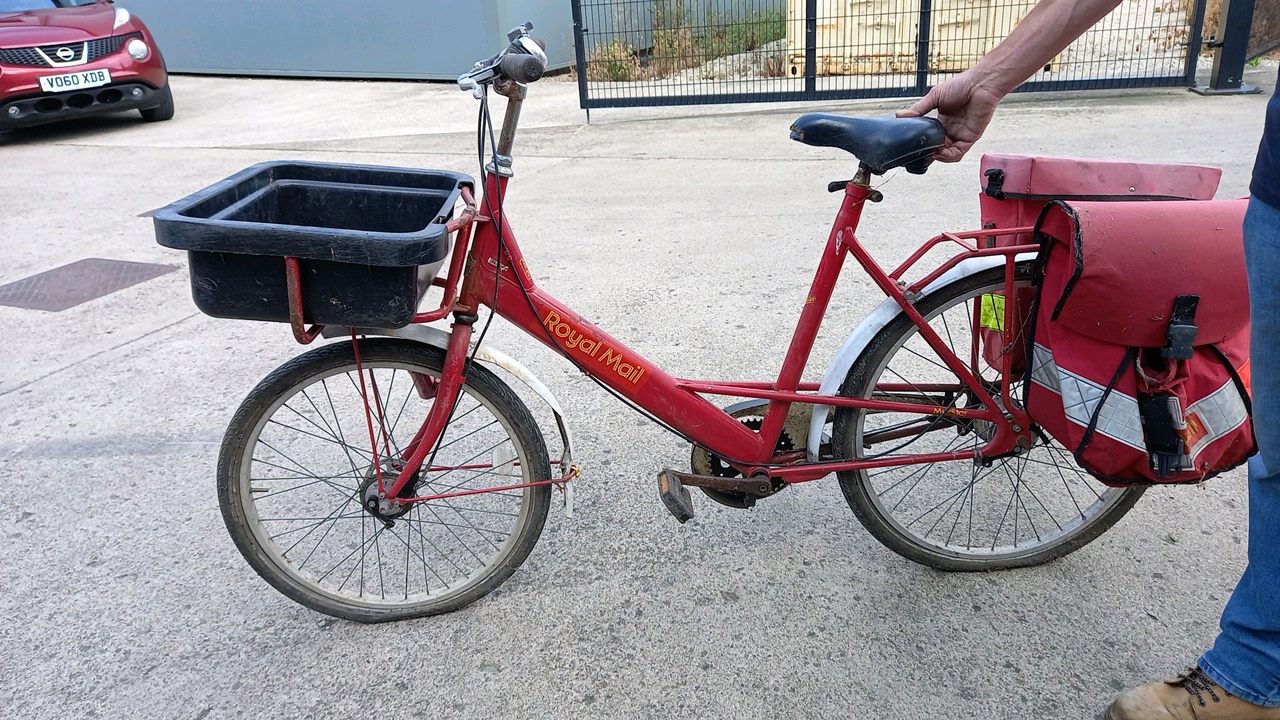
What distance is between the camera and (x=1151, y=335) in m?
2.02

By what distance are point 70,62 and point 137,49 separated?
67 cm

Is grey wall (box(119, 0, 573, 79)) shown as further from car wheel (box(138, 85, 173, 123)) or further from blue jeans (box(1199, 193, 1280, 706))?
blue jeans (box(1199, 193, 1280, 706))

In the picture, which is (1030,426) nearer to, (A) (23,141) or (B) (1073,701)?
(B) (1073,701)

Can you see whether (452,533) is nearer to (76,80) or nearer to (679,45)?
(679,45)

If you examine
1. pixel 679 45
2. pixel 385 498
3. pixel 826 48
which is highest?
pixel 679 45

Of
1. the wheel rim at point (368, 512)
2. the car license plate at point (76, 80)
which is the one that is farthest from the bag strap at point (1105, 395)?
the car license plate at point (76, 80)

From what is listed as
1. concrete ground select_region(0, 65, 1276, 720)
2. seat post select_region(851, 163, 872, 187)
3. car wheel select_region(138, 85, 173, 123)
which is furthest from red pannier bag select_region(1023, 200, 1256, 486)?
car wheel select_region(138, 85, 173, 123)

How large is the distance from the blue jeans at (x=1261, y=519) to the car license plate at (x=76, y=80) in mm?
9978

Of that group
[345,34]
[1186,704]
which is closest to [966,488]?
[1186,704]

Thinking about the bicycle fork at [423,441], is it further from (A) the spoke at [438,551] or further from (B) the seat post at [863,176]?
(B) the seat post at [863,176]

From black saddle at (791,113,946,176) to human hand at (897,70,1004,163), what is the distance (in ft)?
0.21

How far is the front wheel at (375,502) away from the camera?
7.69 ft

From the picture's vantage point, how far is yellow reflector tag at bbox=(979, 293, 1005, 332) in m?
2.45

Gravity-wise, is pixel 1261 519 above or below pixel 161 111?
below
